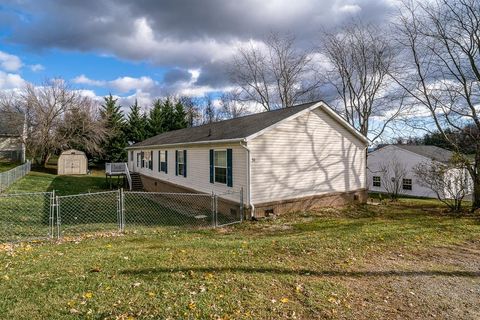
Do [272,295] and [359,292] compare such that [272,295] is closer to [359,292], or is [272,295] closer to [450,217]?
[359,292]

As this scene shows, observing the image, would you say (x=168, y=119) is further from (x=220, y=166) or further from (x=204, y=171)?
(x=220, y=166)

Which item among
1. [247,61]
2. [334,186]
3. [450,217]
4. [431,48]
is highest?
[247,61]

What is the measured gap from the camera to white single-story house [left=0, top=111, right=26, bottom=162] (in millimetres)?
32812

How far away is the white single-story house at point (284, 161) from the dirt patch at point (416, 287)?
18.9ft

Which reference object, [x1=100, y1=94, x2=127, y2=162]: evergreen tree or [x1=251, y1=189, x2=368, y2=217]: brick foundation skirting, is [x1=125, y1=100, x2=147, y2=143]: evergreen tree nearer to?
[x1=100, y1=94, x2=127, y2=162]: evergreen tree

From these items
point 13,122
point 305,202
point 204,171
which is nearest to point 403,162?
point 305,202

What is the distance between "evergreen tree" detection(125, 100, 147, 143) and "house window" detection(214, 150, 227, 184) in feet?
Result: 94.0

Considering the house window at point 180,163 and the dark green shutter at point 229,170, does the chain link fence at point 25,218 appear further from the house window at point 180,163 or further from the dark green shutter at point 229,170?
the house window at point 180,163

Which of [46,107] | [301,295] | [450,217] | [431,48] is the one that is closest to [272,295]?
[301,295]

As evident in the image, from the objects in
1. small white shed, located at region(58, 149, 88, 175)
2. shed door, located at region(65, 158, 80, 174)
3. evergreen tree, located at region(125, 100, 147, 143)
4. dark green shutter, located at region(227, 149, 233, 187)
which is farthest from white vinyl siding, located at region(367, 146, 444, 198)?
shed door, located at region(65, 158, 80, 174)

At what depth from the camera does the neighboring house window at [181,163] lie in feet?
53.2

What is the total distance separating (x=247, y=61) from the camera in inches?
1291

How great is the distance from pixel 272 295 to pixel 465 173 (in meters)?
13.6

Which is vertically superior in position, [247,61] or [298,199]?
[247,61]
